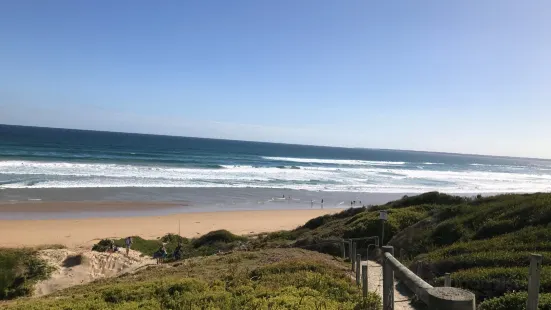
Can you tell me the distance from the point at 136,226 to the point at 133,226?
6.6 inches

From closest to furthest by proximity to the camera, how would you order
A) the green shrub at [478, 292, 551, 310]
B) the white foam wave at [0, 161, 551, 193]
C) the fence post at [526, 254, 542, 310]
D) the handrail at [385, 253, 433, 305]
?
the handrail at [385, 253, 433, 305] < the fence post at [526, 254, 542, 310] < the green shrub at [478, 292, 551, 310] < the white foam wave at [0, 161, 551, 193]

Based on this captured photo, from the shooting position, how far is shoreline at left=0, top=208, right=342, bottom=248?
2120cm

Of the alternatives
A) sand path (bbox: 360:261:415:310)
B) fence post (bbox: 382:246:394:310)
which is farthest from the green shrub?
fence post (bbox: 382:246:394:310)

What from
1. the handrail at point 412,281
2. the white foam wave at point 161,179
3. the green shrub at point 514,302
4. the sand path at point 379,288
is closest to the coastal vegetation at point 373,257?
the green shrub at point 514,302

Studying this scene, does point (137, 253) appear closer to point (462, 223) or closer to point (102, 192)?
point (462, 223)

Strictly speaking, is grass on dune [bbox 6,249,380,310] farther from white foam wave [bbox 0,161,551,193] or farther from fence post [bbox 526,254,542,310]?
white foam wave [bbox 0,161,551,193]

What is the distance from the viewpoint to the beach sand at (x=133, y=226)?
21250mm

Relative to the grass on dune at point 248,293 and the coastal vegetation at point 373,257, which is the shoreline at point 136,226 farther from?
the grass on dune at point 248,293

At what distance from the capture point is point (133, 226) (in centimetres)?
2514

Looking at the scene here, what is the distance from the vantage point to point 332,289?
297 inches

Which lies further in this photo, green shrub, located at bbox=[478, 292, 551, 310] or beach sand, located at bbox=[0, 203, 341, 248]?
beach sand, located at bbox=[0, 203, 341, 248]

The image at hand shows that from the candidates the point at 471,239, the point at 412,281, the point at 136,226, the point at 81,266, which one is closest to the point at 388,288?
the point at 412,281

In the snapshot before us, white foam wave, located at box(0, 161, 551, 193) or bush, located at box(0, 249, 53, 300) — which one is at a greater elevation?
white foam wave, located at box(0, 161, 551, 193)

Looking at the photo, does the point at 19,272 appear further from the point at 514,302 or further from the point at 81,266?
the point at 514,302
